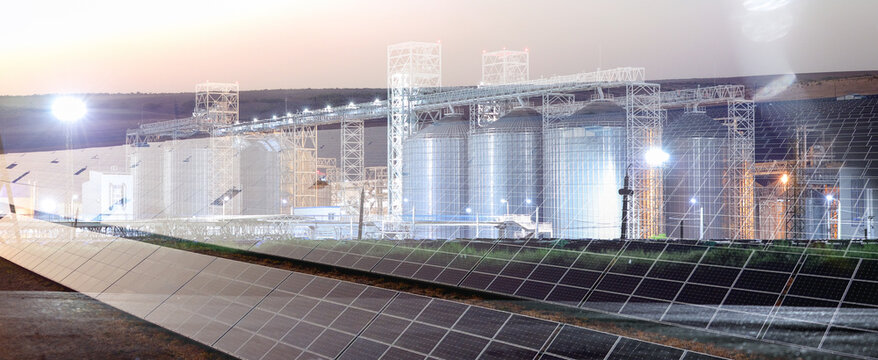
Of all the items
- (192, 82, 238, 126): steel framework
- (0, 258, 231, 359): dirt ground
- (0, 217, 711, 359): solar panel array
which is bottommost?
(0, 258, 231, 359): dirt ground

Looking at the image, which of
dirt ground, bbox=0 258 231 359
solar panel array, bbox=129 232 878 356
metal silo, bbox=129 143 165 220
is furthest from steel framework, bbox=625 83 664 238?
metal silo, bbox=129 143 165 220

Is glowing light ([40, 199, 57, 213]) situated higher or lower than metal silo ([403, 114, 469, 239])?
lower

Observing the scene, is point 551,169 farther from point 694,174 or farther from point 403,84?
point 403,84

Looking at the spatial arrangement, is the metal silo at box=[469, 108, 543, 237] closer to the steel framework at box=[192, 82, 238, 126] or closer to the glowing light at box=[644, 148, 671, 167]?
the glowing light at box=[644, 148, 671, 167]

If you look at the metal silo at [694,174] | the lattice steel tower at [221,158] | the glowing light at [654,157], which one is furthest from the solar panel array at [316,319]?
the lattice steel tower at [221,158]

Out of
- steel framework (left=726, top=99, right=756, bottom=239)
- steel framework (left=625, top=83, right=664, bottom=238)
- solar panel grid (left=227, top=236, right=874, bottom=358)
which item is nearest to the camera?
solar panel grid (left=227, top=236, right=874, bottom=358)

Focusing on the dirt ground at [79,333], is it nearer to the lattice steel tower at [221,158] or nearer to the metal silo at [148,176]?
the lattice steel tower at [221,158]
